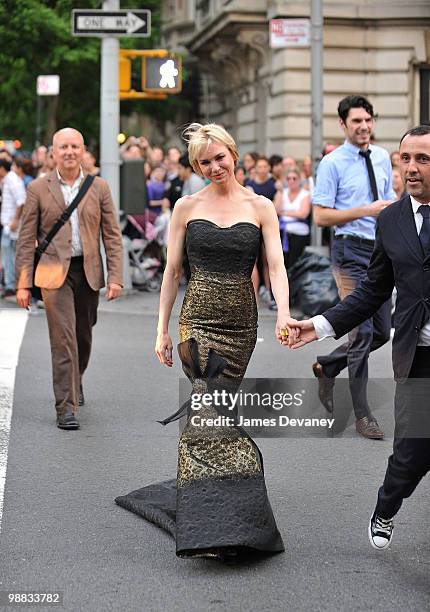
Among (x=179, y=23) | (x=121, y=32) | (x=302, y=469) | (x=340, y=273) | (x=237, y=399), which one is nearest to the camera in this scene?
(x=237, y=399)

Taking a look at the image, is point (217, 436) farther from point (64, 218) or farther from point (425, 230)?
point (64, 218)

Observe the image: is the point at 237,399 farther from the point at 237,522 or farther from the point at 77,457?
the point at 77,457

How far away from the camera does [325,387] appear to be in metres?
9.12

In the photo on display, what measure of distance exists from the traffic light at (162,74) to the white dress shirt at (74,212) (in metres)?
7.76

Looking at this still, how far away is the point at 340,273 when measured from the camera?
8953 millimetres

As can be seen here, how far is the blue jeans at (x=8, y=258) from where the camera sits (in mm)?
18078

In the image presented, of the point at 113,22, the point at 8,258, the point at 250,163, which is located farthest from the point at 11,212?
the point at 250,163

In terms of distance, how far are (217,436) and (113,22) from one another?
454 inches

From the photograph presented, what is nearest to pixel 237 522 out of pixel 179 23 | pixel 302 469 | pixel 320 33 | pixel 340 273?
pixel 302 469

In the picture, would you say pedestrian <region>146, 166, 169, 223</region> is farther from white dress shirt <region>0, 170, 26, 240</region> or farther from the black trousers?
the black trousers

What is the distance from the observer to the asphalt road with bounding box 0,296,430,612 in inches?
213

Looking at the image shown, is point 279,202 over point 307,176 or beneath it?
beneath

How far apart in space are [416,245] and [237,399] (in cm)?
119

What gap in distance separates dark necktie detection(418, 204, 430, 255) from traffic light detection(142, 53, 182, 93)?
38.0 feet
